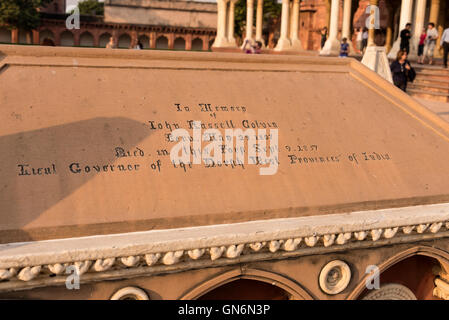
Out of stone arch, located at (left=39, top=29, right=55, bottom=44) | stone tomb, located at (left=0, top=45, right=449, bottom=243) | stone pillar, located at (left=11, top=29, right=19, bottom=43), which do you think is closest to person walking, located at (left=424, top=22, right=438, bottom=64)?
stone tomb, located at (left=0, top=45, right=449, bottom=243)

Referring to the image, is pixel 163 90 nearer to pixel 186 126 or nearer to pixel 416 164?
pixel 186 126

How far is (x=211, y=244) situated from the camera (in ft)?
6.10

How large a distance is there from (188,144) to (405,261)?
4.42 feet

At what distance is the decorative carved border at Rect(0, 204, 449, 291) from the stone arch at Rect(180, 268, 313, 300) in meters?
0.07

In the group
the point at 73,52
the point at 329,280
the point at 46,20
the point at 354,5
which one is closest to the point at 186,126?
the point at 73,52

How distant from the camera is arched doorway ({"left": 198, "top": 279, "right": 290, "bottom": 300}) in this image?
6.95 ft

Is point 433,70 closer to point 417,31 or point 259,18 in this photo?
point 417,31

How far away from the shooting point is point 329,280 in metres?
2.19

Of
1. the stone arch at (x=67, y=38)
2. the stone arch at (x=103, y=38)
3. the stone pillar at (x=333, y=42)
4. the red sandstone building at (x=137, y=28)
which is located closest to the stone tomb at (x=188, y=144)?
the stone pillar at (x=333, y=42)

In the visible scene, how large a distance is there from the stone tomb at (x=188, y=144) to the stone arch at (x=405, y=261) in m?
0.25

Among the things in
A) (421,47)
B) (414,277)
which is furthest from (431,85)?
(414,277)

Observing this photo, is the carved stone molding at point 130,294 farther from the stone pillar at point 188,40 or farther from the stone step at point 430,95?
the stone pillar at point 188,40

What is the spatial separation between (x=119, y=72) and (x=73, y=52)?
25cm

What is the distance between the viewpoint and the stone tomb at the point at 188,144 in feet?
6.10
